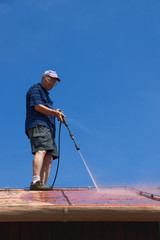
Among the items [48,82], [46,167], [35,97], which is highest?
[48,82]

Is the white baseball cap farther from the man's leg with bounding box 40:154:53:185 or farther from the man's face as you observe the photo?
the man's leg with bounding box 40:154:53:185

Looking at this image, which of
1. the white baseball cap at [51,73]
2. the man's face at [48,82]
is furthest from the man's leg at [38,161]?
the white baseball cap at [51,73]

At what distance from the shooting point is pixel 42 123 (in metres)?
4.49

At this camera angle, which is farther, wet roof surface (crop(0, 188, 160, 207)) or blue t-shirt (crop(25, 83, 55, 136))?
blue t-shirt (crop(25, 83, 55, 136))

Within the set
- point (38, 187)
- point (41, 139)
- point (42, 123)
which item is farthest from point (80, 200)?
point (42, 123)

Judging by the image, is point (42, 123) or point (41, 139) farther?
point (42, 123)

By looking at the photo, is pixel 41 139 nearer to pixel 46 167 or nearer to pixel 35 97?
pixel 46 167

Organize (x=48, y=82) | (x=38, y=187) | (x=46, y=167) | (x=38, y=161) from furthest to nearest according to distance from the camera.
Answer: (x=48, y=82) < (x=46, y=167) < (x=38, y=161) < (x=38, y=187)

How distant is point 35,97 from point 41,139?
25.3 inches

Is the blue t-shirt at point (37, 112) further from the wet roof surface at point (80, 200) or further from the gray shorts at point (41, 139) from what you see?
the wet roof surface at point (80, 200)

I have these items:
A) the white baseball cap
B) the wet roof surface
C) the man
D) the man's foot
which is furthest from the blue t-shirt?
the wet roof surface

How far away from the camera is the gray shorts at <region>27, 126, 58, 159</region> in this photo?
14.3 feet

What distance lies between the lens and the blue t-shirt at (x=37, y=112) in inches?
178
